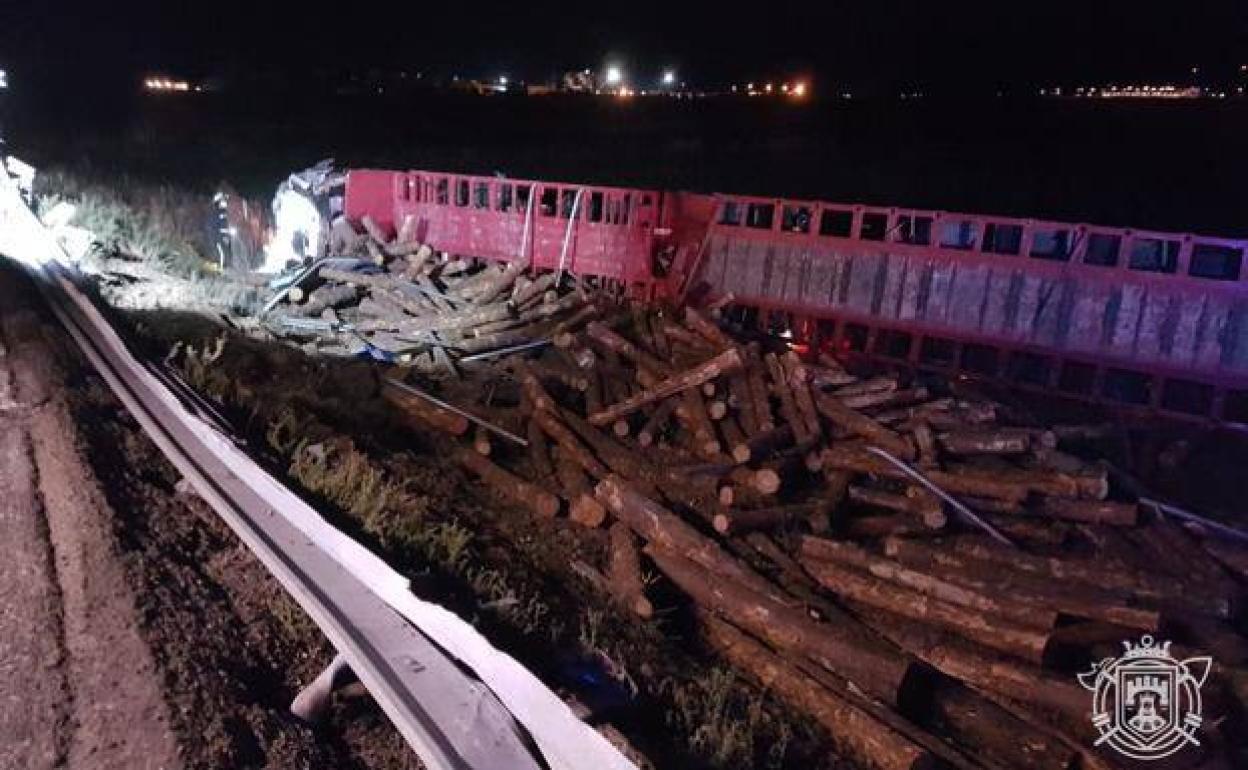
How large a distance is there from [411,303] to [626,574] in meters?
6.47

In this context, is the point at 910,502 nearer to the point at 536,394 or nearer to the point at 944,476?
the point at 944,476

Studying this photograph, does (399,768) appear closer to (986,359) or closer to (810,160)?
(986,359)

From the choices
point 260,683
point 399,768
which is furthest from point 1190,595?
point 260,683

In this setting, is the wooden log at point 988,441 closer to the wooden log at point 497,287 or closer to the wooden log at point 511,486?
the wooden log at point 511,486

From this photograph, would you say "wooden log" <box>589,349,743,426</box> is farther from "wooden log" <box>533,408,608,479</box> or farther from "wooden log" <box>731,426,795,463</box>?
"wooden log" <box>731,426,795,463</box>

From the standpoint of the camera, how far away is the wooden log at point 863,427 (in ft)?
23.5

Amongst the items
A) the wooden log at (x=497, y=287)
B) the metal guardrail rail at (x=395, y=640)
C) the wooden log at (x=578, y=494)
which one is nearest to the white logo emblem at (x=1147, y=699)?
the metal guardrail rail at (x=395, y=640)

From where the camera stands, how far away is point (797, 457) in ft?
24.3

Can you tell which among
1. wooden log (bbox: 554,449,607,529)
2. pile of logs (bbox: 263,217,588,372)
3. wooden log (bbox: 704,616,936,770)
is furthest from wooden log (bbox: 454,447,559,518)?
pile of logs (bbox: 263,217,588,372)

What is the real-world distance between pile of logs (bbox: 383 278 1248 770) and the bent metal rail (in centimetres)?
143

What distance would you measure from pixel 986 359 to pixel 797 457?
344 centimetres

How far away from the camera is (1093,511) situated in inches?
254

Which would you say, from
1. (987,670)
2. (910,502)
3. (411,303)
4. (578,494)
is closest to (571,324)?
(411,303)

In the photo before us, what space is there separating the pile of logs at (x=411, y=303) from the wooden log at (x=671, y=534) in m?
3.55
